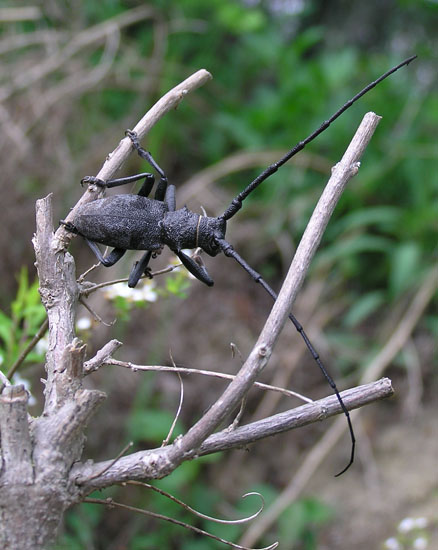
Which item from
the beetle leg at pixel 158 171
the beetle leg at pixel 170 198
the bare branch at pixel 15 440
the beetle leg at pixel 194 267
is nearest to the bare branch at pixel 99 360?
the bare branch at pixel 15 440

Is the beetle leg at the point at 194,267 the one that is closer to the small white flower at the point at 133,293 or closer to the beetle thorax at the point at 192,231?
the beetle thorax at the point at 192,231

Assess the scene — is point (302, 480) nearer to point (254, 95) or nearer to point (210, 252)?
point (210, 252)

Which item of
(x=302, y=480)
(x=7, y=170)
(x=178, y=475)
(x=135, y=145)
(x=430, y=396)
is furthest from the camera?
(x=7, y=170)

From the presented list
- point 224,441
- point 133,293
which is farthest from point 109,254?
point 224,441

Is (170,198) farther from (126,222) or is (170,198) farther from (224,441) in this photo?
(224,441)

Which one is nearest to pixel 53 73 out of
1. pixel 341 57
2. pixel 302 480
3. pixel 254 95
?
pixel 254 95

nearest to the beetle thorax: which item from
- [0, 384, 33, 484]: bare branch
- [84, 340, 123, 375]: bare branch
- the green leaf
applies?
[84, 340, 123, 375]: bare branch

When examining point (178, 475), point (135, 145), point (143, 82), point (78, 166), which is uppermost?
point (135, 145)
